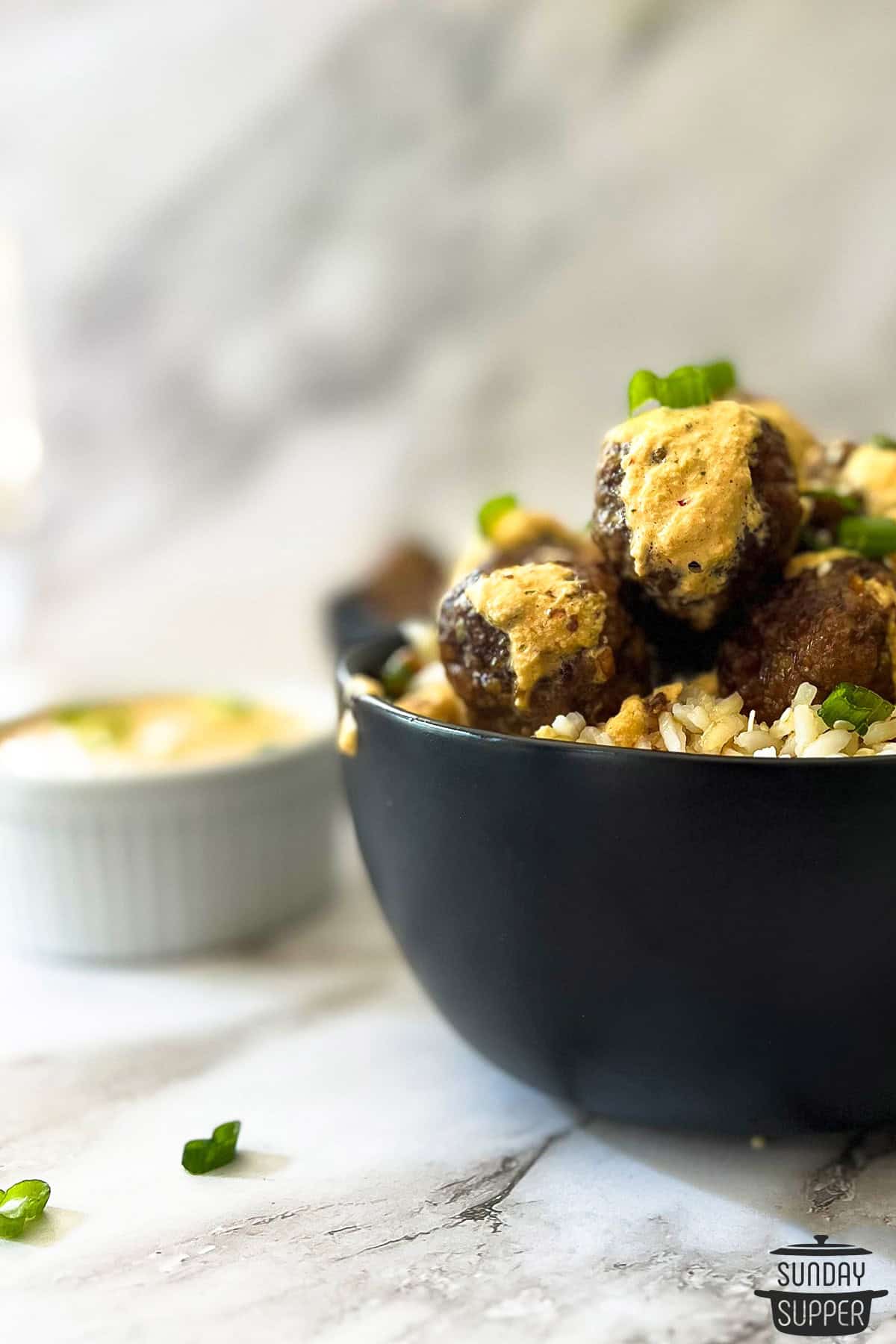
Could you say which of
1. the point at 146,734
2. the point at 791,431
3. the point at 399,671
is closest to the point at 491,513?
the point at 399,671

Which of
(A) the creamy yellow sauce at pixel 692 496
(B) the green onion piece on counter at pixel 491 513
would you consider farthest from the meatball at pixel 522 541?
(A) the creamy yellow sauce at pixel 692 496

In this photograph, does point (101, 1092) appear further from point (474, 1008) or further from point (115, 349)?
point (115, 349)

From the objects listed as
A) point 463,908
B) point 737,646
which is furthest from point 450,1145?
point 737,646

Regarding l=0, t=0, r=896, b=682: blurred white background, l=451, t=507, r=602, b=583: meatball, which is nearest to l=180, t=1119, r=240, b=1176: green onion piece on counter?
l=451, t=507, r=602, b=583: meatball

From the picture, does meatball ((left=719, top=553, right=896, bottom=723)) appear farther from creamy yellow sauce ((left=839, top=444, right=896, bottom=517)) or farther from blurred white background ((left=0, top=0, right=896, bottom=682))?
blurred white background ((left=0, top=0, right=896, bottom=682))

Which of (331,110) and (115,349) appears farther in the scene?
(115,349)

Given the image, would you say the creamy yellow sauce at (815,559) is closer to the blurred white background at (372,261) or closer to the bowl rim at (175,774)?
the bowl rim at (175,774)
